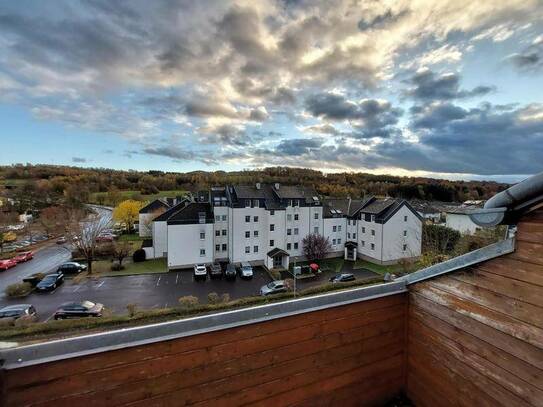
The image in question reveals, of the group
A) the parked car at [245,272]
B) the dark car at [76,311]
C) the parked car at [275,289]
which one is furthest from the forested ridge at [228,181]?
the dark car at [76,311]

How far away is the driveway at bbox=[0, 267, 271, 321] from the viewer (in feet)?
46.8

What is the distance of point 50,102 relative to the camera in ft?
59.0

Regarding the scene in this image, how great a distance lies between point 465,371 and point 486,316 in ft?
2.18

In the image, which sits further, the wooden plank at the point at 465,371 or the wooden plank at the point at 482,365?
the wooden plank at the point at 465,371

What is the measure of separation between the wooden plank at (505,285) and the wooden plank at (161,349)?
3.66ft

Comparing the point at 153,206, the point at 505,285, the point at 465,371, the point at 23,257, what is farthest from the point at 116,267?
the point at 505,285

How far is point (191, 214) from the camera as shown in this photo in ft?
70.7

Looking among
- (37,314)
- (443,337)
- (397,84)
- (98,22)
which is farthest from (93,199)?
(443,337)

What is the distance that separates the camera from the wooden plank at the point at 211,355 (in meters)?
1.66

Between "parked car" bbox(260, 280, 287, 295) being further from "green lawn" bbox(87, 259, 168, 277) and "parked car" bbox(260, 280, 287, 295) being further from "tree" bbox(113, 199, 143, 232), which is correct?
"tree" bbox(113, 199, 143, 232)

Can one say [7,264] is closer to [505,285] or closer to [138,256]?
[138,256]

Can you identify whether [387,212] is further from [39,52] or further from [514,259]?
[39,52]

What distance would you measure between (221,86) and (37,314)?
16.5 meters

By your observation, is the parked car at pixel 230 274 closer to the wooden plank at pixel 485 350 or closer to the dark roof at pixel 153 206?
the wooden plank at pixel 485 350
